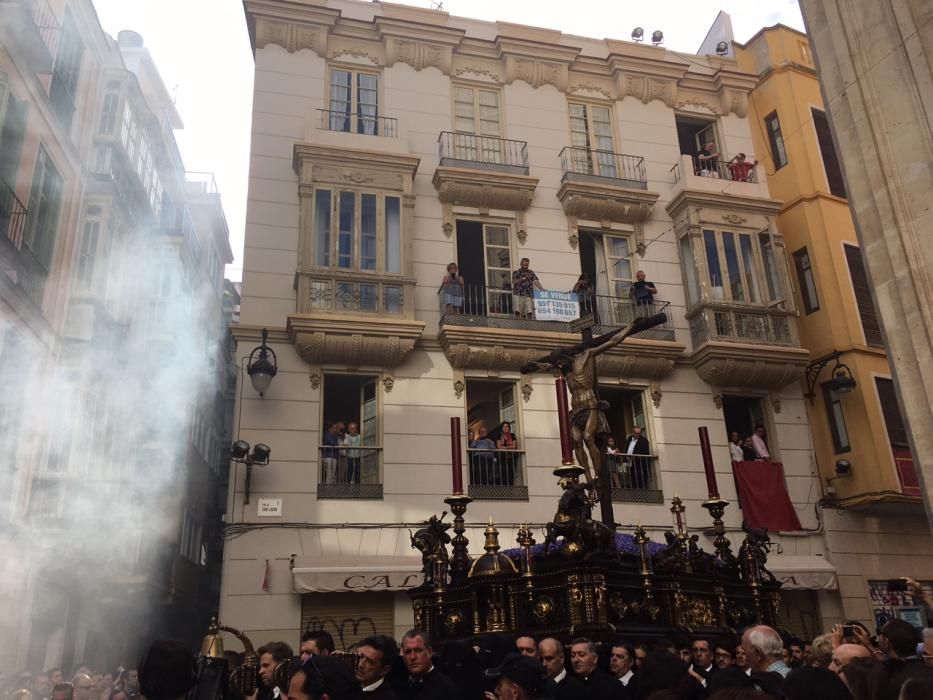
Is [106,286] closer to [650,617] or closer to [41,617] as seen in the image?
[41,617]

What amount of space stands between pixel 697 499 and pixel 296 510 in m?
7.91

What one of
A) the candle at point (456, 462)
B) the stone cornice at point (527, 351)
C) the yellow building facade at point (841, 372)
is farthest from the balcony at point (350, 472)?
the yellow building facade at point (841, 372)

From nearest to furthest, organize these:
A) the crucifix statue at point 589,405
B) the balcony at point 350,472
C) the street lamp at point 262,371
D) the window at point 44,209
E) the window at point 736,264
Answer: the crucifix statue at point 589,405 → the window at point 44,209 → the street lamp at point 262,371 → the balcony at point 350,472 → the window at point 736,264

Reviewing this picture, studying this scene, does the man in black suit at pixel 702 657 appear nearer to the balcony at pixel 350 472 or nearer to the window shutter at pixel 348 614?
the window shutter at pixel 348 614

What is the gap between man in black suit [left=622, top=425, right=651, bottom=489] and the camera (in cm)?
1609

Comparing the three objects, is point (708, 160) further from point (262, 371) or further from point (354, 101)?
point (262, 371)

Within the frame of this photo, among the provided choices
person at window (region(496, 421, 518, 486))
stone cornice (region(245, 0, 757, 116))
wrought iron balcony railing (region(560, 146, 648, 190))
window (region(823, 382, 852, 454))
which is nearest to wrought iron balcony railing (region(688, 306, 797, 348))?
window (region(823, 382, 852, 454))

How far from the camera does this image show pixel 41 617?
503 inches

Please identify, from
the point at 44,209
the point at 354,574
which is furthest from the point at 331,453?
the point at 44,209

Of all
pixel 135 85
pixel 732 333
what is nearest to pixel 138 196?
pixel 135 85

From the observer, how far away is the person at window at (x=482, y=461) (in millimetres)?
15250

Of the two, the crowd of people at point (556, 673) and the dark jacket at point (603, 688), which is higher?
the crowd of people at point (556, 673)

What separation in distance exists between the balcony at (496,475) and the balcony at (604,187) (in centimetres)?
594

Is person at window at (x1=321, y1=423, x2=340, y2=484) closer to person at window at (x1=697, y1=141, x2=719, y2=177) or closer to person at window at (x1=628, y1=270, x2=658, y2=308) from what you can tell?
person at window at (x1=628, y1=270, x2=658, y2=308)
